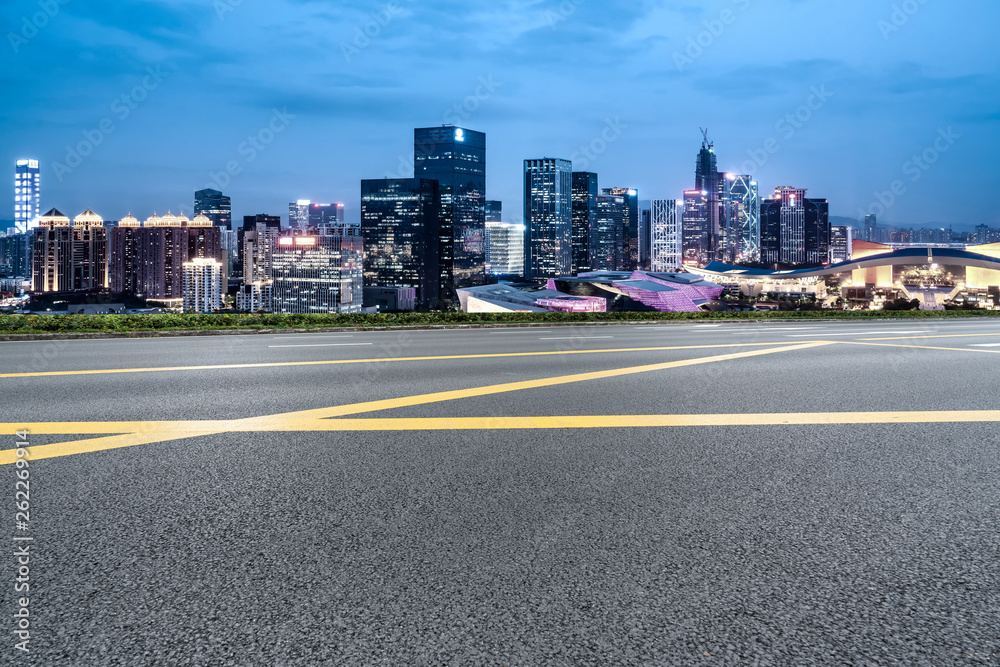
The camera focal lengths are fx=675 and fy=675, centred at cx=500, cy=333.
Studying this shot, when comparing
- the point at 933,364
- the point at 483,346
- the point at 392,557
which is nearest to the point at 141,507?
the point at 392,557

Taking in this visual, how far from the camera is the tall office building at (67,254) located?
251ft

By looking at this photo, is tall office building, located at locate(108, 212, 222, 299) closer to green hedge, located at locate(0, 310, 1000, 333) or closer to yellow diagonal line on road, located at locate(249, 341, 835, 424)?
green hedge, located at locate(0, 310, 1000, 333)

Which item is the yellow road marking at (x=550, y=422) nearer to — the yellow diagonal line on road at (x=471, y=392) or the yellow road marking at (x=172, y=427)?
the yellow road marking at (x=172, y=427)

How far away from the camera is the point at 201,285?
110 metres

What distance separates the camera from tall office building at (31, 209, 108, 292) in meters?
76.5

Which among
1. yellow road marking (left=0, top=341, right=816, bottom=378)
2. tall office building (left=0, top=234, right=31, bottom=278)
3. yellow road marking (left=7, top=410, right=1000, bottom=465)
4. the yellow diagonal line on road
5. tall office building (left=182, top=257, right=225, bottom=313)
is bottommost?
yellow road marking (left=7, top=410, right=1000, bottom=465)

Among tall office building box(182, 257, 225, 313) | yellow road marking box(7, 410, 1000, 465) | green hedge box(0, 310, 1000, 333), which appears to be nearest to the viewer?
yellow road marking box(7, 410, 1000, 465)

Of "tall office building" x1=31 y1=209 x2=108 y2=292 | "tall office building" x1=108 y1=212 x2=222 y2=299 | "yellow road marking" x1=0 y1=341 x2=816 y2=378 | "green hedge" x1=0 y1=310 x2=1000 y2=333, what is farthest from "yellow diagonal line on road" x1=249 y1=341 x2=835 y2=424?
"tall office building" x1=108 y1=212 x2=222 y2=299

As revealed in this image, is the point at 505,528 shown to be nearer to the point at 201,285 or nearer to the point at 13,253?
the point at 201,285

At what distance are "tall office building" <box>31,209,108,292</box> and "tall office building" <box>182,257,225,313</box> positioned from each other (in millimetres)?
14603

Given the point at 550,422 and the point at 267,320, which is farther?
the point at 267,320

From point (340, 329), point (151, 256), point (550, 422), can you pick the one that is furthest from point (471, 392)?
point (151, 256)

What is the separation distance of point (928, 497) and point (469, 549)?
122 inches

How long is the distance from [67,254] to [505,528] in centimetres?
9517
